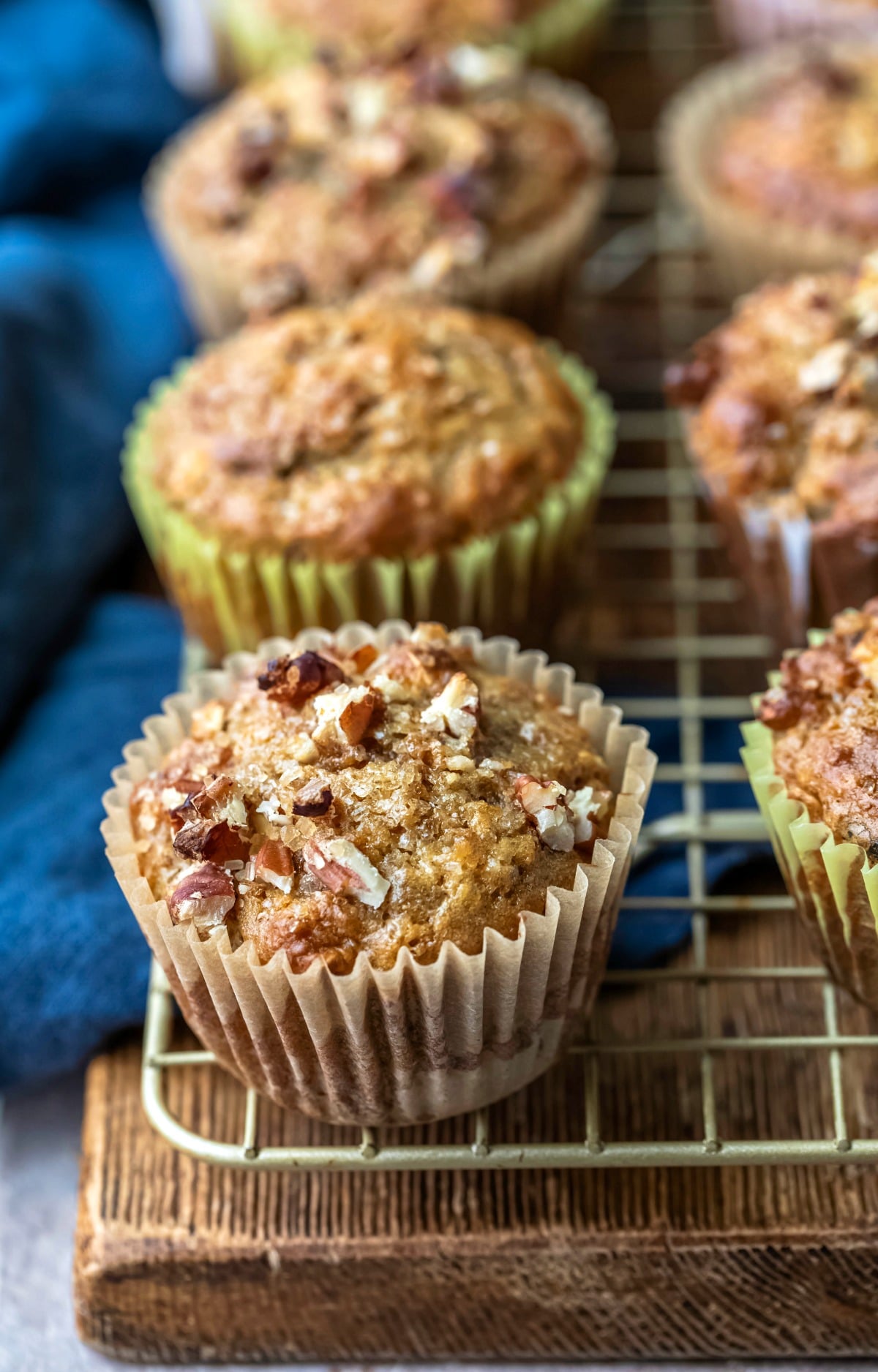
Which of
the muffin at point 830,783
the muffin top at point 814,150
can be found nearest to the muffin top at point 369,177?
the muffin top at point 814,150

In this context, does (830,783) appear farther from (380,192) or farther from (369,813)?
(380,192)

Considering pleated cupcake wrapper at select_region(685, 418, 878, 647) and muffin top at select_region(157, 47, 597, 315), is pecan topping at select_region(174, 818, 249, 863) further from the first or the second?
muffin top at select_region(157, 47, 597, 315)

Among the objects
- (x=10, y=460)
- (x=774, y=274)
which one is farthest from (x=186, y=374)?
(x=774, y=274)

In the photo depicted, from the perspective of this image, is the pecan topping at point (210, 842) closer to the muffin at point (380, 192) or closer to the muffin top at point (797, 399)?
the muffin top at point (797, 399)

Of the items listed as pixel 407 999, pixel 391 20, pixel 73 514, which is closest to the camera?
pixel 407 999

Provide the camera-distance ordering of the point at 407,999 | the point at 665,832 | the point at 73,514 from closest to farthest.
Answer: the point at 407,999, the point at 665,832, the point at 73,514

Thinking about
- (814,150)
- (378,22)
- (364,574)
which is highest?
(378,22)

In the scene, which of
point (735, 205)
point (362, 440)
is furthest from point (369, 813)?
point (735, 205)

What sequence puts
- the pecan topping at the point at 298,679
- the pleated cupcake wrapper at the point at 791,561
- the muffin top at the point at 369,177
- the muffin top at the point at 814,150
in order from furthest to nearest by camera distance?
the muffin top at the point at 814,150
the muffin top at the point at 369,177
the pleated cupcake wrapper at the point at 791,561
the pecan topping at the point at 298,679
